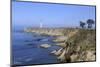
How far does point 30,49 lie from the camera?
2.62 meters

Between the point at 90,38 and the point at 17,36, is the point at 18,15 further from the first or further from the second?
the point at 90,38

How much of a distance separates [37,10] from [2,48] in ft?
2.04

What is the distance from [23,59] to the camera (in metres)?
2.59

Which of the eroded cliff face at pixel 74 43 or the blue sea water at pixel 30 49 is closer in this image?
the blue sea water at pixel 30 49

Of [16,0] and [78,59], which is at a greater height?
[16,0]

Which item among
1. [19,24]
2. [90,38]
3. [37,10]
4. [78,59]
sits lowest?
[78,59]

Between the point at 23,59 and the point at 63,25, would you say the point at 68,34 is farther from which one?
the point at 23,59

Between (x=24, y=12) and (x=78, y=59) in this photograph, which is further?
(x=78, y=59)

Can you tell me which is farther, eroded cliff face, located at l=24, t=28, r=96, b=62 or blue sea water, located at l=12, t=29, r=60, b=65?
eroded cliff face, located at l=24, t=28, r=96, b=62

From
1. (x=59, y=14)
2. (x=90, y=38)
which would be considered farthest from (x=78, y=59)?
(x=59, y=14)

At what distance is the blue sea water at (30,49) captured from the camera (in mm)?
2555

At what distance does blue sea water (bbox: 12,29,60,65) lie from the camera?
255cm

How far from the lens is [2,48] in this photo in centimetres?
251

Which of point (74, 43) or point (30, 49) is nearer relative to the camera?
point (30, 49)
